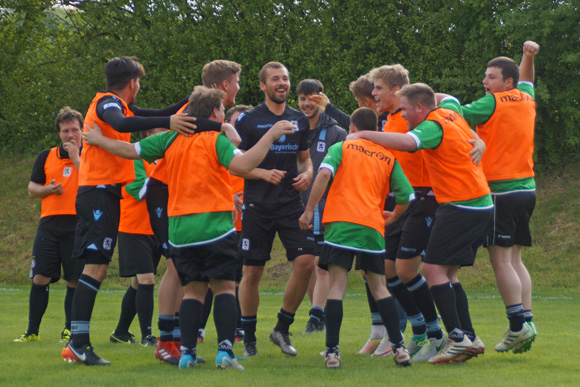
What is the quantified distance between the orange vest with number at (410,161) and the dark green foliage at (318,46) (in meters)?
9.29

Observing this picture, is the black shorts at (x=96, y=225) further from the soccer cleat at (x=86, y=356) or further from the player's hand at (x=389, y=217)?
the player's hand at (x=389, y=217)

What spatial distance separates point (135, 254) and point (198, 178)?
195 cm

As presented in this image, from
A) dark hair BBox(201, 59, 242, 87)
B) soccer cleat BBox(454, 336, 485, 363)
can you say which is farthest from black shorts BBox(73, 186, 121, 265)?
soccer cleat BBox(454, 336, 485, 363)

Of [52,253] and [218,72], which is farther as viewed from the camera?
[52,253]

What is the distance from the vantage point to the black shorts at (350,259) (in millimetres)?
5961

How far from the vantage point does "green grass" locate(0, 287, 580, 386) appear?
17.5 feet

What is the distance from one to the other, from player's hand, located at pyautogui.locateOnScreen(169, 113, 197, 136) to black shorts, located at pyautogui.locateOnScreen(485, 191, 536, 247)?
2.75 m

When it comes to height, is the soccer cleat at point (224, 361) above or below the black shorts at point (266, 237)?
below

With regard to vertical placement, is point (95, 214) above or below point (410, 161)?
below

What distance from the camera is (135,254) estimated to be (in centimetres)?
739

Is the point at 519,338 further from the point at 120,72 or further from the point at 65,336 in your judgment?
the point at 65,336

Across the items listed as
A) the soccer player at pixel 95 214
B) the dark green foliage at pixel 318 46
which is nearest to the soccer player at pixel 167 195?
the soccer player at pixel 95 214

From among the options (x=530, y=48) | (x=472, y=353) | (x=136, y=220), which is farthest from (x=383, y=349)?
(x=530, y=48)

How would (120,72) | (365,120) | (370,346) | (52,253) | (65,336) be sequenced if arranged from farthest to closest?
(52,253)
(65,336)
(370,346)
(120,72)
(365,120)
